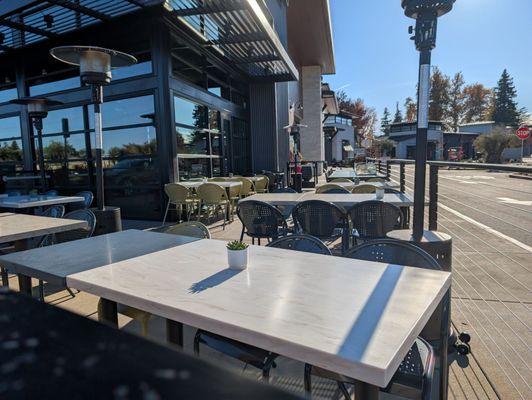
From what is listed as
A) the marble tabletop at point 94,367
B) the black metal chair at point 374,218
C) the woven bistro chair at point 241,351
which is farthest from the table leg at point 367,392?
the black metal chair at point 374,218

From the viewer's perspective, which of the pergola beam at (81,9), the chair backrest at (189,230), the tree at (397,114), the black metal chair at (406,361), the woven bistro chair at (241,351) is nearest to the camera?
the black metal chair at (406,361)

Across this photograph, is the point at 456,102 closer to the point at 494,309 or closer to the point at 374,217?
the point at 374,217

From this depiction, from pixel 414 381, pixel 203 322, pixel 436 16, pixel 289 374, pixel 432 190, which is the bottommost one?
pixel 289 374

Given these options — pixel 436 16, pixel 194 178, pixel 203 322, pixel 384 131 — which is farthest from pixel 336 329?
pixel 384 131

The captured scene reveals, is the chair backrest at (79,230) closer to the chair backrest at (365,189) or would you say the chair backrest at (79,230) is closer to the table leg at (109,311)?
the table leg at (109,311)

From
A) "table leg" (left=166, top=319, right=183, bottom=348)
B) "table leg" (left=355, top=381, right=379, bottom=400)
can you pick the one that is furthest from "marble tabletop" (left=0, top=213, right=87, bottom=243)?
"table leg" (left=355, top=381, right=379, bottom=400)

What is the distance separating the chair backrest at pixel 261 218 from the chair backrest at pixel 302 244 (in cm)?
151

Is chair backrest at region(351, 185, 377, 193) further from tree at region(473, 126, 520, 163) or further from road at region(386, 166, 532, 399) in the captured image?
tree at region(473, 126, 520, 163)

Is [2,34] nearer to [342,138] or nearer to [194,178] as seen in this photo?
[194,178]

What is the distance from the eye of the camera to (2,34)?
7.70 m

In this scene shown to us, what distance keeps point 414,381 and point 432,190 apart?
6.39 feet

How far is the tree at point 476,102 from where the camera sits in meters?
49.6

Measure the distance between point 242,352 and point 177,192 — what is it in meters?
5.25

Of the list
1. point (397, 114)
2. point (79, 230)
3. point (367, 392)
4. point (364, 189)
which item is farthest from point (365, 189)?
point (397, 114)
